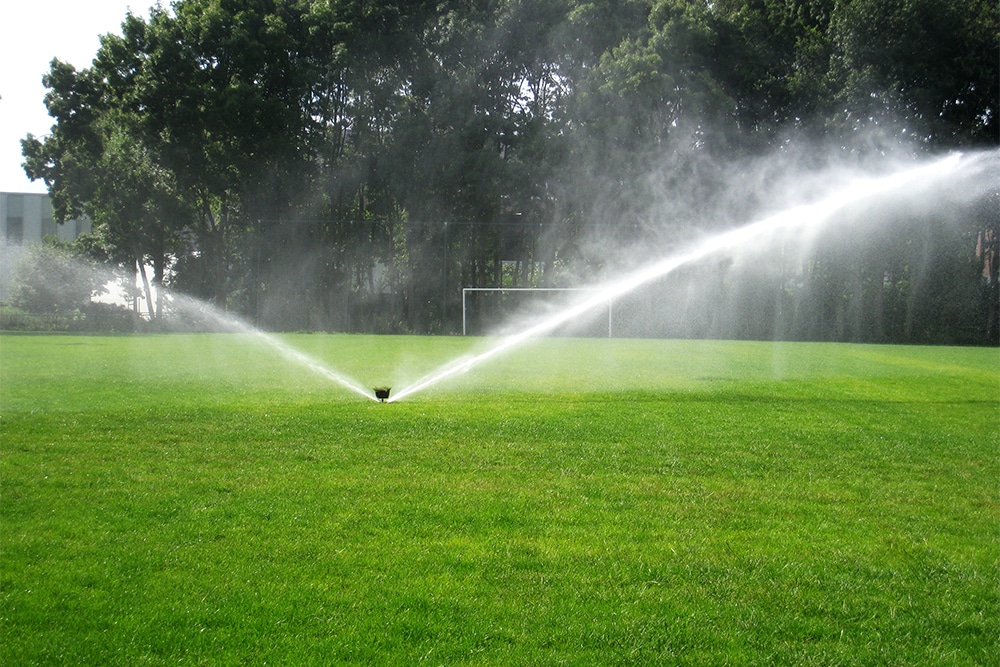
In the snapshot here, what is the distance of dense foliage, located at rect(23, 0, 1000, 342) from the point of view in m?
34.3

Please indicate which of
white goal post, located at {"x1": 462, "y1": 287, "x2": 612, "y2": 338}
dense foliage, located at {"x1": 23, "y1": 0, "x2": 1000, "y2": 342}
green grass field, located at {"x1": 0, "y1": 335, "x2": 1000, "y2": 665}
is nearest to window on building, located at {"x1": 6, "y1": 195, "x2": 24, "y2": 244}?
dense foliage, located at {"x1": 23, "y1": 0, "x2": 1000, "y2": 342}

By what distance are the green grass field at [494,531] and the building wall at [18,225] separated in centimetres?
3955

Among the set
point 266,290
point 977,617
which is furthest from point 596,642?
point 266,290

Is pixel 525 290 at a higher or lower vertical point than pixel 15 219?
lower

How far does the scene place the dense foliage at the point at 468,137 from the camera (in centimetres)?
3428

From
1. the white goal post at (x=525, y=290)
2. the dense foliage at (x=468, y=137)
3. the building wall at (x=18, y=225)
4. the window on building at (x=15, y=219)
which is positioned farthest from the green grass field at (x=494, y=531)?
the window on building at (x=15, y=219)

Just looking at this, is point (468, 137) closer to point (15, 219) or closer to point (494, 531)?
point (15, 219)

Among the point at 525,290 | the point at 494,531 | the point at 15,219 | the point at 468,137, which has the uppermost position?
the point at 468,137

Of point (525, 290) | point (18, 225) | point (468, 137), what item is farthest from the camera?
point (18, 225)

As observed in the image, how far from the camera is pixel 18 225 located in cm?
4953

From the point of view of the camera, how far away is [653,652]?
13.5 ft

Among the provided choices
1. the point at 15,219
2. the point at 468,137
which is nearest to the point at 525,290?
the point at 468,137

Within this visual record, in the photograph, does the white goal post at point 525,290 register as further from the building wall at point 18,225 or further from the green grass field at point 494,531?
the building wall at point 18,225

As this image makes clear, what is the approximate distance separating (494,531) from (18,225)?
51.3 m
